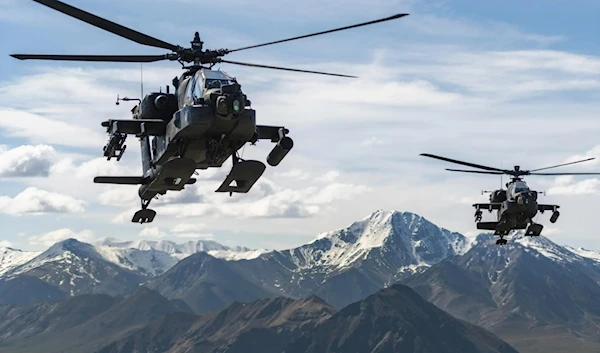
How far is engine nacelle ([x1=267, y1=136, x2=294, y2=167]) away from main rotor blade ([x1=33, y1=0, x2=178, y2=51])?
296 inches

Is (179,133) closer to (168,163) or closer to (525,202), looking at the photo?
(168,163)

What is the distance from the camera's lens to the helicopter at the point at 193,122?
147 ft

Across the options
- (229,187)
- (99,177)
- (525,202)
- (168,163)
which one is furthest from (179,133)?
(525,202)

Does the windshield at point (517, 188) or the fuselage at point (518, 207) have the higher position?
the windshield at point (517, 188)

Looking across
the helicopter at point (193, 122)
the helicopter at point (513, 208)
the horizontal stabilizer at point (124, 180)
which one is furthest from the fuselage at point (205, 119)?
the helicopter at point (513, 208)

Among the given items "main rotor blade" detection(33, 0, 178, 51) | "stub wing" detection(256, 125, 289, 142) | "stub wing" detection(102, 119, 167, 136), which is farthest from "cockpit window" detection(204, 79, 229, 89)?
"stub wing" detection(102, 119, 167, 136)

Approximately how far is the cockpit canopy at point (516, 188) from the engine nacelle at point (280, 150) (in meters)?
38.9

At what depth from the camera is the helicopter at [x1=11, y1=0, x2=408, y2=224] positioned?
147 feet

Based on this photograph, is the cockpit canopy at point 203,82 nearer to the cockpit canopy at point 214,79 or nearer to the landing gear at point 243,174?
the cockpit canopy at point 214,79

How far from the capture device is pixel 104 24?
42375 mm

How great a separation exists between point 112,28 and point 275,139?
37.2ft

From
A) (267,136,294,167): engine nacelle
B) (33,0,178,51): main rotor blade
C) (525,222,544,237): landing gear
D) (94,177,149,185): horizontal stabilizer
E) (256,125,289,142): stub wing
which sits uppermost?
(33,0,178,51): main rotor blade

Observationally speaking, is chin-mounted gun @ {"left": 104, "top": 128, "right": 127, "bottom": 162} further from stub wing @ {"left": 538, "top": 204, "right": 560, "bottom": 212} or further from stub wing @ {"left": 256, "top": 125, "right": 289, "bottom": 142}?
stub wing @ {"left": 538, "top": 204, "right": 560, "bottom": 212}

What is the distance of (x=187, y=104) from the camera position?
48.7m
